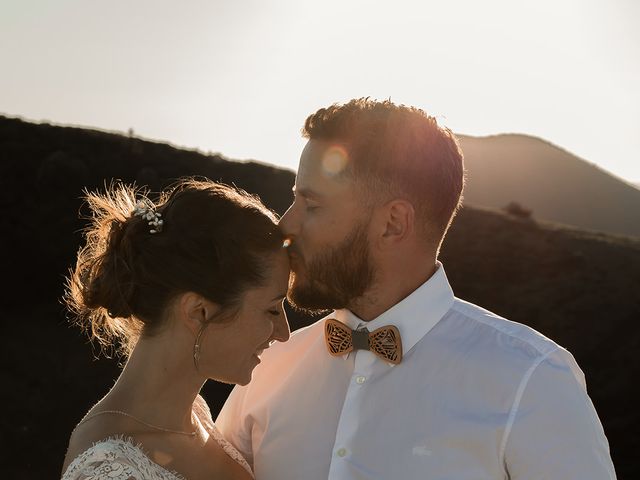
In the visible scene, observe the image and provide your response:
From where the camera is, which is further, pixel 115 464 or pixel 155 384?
pixel 155 384

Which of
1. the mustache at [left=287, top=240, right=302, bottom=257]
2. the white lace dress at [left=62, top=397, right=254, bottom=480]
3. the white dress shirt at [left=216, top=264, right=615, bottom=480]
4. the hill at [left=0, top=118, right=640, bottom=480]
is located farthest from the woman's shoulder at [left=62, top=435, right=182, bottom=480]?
the hill at [left=0, top=118, right=640, bottom=480]

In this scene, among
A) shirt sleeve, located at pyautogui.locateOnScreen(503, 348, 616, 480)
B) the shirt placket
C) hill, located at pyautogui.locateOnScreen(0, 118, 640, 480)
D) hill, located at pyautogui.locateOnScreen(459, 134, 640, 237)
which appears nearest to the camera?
shirt sleeve, located at pyautogui.locateOnScreen(503, 348, 616, 480)

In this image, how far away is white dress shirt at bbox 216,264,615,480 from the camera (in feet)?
8.42

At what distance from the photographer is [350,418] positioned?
2.86 meters

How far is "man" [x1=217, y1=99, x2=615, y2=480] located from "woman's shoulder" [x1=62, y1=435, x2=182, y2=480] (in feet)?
1.92

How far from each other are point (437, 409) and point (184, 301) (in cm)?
104

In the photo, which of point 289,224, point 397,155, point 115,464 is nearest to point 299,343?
point 289,224

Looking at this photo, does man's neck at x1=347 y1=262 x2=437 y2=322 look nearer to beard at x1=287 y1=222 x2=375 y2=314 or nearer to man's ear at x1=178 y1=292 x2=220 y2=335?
beard at x1=287 y1=222 x2=375 y2=314

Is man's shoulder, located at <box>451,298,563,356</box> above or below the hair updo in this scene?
below

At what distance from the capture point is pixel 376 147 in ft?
10.3

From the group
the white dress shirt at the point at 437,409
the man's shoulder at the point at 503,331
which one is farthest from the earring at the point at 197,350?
the man's shoulder at the point at 503,331

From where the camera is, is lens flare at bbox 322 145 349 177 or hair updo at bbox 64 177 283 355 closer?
hair updo at bbox 64 177 283 355

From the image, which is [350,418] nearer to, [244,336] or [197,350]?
[244,336]

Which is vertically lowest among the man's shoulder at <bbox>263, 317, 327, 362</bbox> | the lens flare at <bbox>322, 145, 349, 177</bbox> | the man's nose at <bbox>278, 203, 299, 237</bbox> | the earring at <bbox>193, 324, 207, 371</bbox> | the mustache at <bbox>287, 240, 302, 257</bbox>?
the man's shoulder at <bbox>263, 317, 327, 362</bbox>
